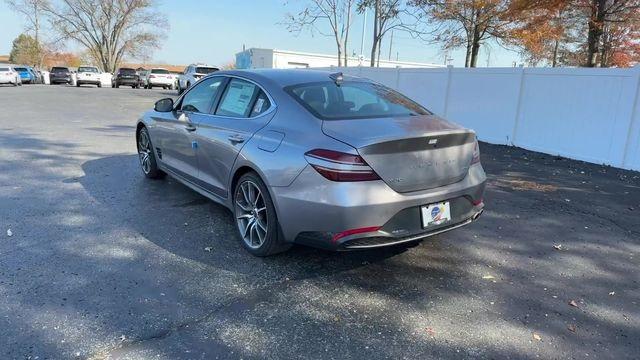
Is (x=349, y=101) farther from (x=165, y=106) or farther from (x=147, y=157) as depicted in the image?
(x=147, y=157)

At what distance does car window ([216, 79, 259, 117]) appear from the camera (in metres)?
4.23

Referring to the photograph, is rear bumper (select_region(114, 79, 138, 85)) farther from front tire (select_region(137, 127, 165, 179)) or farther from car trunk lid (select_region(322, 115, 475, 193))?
car trunk lid (select_region(322, 115, 475, 193))

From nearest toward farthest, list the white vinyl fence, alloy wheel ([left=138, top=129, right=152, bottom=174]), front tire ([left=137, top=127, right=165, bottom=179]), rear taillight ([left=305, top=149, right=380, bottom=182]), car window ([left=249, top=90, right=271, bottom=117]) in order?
rear taillight ([left=305, top=149, right=380, bottom=182])
car window ([left=249, top=90, right=271, bottom=117])
front tire ([left=137, top=127, right=165, bottom=179])
alloy wheel ([left=138, top=129, right=152, bottom=174])
the white vinyl fence

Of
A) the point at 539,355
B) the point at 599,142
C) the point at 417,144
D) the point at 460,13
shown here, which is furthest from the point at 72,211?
the point at 460,13

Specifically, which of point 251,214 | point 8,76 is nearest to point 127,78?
point 8,76

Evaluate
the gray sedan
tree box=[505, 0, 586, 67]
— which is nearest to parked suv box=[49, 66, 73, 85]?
tree box=[505, 0, 586, 67]

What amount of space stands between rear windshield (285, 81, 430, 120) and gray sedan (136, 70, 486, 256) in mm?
12

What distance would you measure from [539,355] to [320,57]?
42728 mm

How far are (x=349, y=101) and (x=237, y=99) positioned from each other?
1.10m

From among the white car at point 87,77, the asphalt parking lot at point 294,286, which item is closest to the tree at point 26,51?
the white car at point 87,77

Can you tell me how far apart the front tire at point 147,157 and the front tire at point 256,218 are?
8.17 feet

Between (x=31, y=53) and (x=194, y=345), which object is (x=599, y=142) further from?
(x=31, y=53)

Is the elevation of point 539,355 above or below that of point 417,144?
below

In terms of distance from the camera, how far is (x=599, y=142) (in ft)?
28.3
